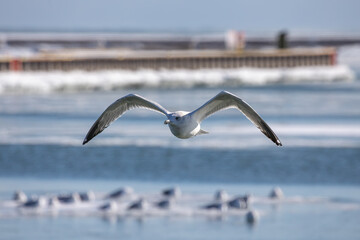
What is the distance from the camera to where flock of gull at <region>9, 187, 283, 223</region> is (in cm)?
2473

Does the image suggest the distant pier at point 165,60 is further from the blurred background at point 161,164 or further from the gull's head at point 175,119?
the gull's head at point 175,119

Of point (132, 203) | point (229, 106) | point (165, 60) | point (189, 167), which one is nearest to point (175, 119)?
point (229, 106)

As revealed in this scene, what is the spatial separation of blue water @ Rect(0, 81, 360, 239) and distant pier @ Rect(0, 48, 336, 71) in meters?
10.1

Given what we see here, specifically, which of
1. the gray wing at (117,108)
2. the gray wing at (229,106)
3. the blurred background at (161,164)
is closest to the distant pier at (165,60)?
the blurred background at (161,164)

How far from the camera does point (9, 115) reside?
47.6 m

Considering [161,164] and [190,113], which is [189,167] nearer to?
[161,164]

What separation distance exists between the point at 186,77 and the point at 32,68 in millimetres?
10615

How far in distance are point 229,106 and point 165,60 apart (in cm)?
A: 5757

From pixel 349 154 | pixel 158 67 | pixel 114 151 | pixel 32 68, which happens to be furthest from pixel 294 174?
pixel 158 67

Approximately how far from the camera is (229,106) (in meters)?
13.7

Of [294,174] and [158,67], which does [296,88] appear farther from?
[294,174]

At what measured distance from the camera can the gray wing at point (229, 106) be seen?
1338 cm

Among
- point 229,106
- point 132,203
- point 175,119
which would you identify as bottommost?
point 132,203

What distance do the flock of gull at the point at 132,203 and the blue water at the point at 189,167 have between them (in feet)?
0.74
